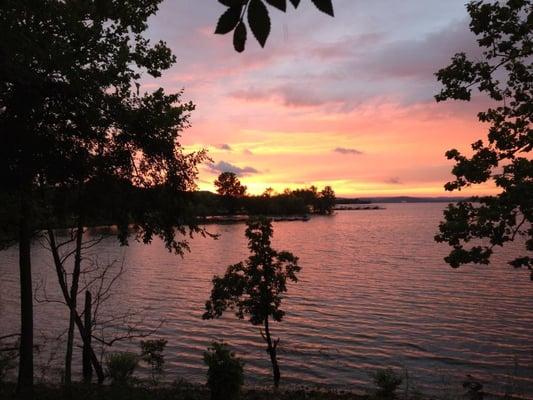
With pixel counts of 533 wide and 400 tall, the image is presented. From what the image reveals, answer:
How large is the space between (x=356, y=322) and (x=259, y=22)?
1363 inches

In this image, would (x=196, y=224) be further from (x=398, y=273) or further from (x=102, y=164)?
(x=398, y=273)

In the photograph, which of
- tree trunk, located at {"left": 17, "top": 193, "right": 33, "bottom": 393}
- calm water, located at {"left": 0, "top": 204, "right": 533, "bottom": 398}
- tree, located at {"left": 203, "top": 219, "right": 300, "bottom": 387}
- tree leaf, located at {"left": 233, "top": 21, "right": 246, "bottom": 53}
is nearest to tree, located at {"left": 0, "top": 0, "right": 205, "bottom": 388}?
tree trunk, located at {"left": 17, "top": 193, "right": 33, "bottom": 393}

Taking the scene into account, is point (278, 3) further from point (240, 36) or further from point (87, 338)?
point (87, 338)

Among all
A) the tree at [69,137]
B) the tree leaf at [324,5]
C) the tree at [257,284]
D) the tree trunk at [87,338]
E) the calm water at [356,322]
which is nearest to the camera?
the tree leaf at [324,5]

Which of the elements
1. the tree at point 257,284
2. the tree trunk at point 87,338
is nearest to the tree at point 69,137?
the tree trunk at point 87,338

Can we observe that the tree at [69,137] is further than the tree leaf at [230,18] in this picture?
Yes

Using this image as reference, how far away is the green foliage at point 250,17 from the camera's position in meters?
1.87

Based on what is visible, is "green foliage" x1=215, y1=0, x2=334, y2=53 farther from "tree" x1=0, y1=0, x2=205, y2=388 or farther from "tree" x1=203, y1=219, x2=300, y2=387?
"tree" x1=203, y1=219, x2=300, y2=387

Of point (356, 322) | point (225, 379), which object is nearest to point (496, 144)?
point (225, 379)

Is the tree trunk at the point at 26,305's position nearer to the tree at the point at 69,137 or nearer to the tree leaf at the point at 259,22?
the tree at the point at 69,137

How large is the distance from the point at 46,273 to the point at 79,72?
5381 centimetres

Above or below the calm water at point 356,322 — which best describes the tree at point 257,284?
above

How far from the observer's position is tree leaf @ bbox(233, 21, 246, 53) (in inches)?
78.0

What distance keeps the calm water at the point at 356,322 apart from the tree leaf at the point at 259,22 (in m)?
18.0
